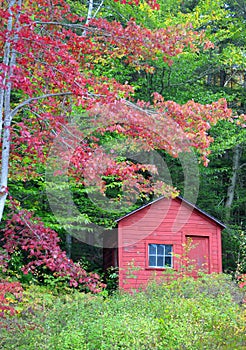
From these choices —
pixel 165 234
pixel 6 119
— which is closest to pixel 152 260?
pixel 165 234

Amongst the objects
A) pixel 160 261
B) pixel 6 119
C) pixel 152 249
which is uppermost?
pixel 6 119

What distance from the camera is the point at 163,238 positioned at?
14289 mm

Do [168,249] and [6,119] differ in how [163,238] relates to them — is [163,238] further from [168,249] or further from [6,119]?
[6,119]

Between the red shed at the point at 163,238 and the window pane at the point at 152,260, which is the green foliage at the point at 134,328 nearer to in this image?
the red shed at the point at 163,238

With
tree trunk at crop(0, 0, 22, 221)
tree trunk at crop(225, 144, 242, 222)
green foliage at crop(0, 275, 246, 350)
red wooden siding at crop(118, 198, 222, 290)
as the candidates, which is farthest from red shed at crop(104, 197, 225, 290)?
tree trunk at crop(0, 0, 22, 221)

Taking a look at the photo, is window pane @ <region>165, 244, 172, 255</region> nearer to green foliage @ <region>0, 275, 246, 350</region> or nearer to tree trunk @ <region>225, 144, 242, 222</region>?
tree trunk @ <region>225, 144, 242, 222</region>

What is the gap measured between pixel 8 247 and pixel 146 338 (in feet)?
6.73

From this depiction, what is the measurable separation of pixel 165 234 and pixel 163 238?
0.13 meters

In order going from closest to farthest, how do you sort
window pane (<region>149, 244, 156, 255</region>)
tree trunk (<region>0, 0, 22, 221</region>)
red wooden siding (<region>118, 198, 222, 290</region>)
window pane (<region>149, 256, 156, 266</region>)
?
tree trunk (<region>0, 0, 22, 221</region>)
red wooden siding (<region>118, 198, 222, 290</region>)
window pane (<region>149, 256, 156, 266</region>)
window pane (<region>149, 244, 156, 255</region>)

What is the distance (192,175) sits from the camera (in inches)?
691

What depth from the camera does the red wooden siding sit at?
1390 cm

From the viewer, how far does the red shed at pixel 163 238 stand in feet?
45.6

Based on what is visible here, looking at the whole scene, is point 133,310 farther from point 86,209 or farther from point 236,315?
point 86,209

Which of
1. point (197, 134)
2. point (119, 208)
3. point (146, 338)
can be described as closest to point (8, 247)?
point (146, 338)
